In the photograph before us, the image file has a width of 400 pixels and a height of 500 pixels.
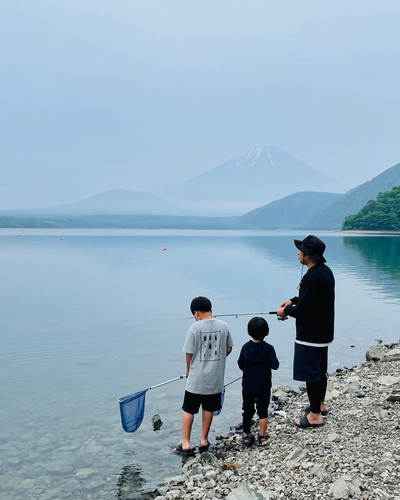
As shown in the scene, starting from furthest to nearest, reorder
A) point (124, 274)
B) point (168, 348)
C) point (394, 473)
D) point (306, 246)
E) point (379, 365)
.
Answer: point (124, 274), point (168, 348), point (379, 365), point (306, 246), point (394, 473)

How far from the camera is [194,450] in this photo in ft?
21.1

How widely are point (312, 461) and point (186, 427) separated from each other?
1748 mm

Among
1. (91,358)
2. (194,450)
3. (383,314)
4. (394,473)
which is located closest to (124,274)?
(383,314)

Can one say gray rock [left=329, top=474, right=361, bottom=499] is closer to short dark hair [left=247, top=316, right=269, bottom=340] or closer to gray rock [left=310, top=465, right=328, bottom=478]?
gray rock [left=310, top=465, right=328, bottom=478]

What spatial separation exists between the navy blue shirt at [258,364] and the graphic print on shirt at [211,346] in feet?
1.11

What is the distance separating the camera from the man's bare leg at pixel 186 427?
605cm

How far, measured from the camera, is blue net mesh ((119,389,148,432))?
→ 20.5 ft

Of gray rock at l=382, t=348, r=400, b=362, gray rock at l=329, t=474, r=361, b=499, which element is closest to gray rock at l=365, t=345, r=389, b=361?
gray rock at l=382, t=348, r=400, b=362

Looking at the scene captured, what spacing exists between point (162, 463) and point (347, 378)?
12.8 feet

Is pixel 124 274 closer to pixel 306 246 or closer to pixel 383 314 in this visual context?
pixel 383 314

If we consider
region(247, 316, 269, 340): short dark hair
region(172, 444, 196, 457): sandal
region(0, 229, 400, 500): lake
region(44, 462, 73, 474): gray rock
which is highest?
region(247, 316, 269, 340): short dark hair

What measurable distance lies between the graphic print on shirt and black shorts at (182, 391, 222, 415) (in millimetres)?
483

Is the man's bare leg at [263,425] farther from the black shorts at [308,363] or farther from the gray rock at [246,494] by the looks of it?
the gray rock at [246,494]

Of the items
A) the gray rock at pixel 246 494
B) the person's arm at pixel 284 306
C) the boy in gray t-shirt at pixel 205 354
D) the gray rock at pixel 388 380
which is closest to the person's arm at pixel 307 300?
the person's arm at pixel 284 306
